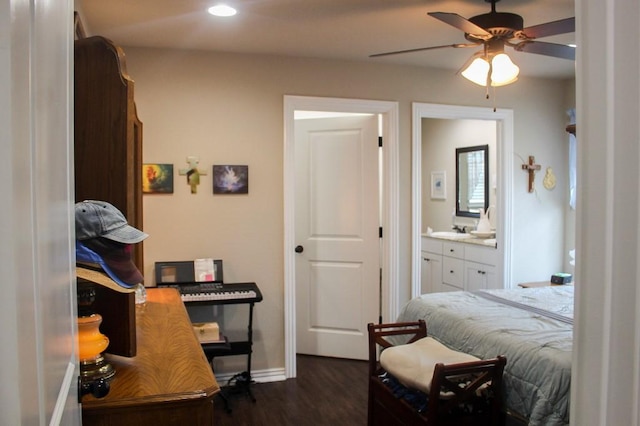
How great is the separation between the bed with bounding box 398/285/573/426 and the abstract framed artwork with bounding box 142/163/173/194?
6.17ft

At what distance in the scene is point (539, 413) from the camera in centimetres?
214

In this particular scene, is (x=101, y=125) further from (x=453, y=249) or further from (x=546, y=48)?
(x=453, y=249)

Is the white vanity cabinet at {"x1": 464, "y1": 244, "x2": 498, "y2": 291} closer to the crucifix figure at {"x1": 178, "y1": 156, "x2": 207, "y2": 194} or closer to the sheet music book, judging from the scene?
the sheet music book

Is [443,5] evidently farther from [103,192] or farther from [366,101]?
[103,192]

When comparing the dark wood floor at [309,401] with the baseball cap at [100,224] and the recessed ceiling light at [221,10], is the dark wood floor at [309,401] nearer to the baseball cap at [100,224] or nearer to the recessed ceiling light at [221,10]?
the baseball cap at [100,224]

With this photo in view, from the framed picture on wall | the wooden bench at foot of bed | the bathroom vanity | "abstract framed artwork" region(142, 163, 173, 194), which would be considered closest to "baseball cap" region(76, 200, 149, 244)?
the wooden bench at foot of bed

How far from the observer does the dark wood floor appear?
130 inches

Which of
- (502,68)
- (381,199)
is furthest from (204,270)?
(502,68)

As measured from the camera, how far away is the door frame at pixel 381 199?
3.98 m

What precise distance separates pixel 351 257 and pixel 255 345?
1.10m

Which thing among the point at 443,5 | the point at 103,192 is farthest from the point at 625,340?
the point at 443,5

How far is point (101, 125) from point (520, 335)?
6.64 ft

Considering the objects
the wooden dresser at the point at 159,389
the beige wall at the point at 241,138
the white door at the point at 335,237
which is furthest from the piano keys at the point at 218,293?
the wooden dresser at the point at 159,389

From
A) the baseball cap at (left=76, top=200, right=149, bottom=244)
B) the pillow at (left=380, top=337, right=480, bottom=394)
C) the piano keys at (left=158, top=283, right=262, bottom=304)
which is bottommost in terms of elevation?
the pillow at (left=380, top=337, right=480, bottom=394)
